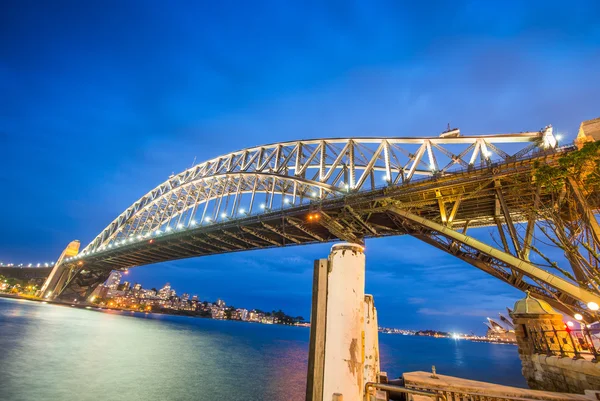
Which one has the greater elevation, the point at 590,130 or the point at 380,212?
the point at 590,130

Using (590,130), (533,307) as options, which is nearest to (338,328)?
(533,307)

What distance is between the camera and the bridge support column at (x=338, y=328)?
2.47 metres

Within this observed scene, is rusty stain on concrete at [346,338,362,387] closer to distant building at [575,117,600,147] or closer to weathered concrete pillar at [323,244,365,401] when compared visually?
weathered concrete pillar at [323,244,365,401]

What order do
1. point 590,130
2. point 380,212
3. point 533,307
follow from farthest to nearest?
point 380,212 < point 533,307 < point 590,130

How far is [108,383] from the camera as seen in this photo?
43.3ft

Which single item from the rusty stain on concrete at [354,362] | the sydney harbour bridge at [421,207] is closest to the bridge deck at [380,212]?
the sydney harbour bridge at [421,207]

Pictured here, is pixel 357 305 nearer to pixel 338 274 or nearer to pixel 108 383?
pixel 338 274

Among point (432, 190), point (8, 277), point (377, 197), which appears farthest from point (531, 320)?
point (8, 277)

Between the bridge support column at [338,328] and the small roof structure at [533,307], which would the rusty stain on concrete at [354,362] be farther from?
the small roof structure at [533,307]

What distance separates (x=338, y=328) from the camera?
2.67 metres

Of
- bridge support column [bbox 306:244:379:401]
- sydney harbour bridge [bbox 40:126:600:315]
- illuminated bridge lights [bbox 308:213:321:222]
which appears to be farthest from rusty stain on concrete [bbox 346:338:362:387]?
illuminated bridge lights [bbox 308:213:321:222]

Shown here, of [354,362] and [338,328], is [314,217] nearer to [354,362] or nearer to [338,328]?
[338,328]

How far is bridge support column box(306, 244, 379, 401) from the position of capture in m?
2.47

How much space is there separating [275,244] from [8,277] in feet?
378
